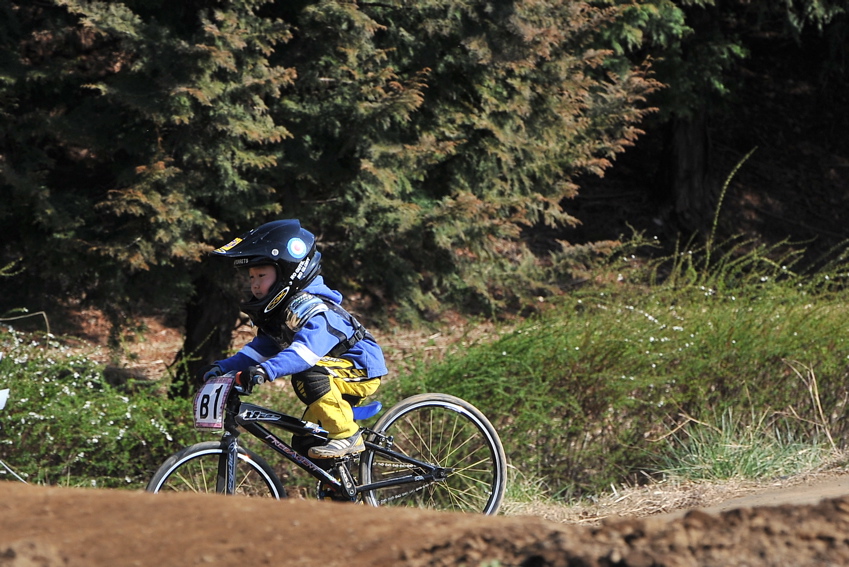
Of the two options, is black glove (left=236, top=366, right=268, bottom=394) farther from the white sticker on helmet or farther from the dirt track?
the dirt track

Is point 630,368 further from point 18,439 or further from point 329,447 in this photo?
point 18,439

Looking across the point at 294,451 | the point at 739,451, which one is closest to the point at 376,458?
the point at 294,451

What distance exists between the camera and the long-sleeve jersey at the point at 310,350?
436cm

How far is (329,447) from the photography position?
473 cm

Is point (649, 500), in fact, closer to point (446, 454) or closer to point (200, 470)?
point (446, 454)

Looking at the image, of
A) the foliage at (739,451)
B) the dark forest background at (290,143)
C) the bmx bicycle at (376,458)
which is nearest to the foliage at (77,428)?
the dark forest background at (290,143)

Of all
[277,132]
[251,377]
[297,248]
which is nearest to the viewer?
[251,377]

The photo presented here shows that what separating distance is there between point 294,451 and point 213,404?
58cm

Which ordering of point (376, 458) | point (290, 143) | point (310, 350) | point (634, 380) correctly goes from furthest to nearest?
point (290, 143), point (634, 380), point (376, 458), point (310, 350)

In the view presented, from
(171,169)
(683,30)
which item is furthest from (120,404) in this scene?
(683,30)

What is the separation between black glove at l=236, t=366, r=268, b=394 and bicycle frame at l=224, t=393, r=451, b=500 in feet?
0.47

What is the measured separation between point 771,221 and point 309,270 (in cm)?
1266

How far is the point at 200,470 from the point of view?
4695 millimetres

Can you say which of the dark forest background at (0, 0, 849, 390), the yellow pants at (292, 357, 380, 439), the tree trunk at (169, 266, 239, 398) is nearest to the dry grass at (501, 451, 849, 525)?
the yellow pants at (292, 357, 380, 439)
